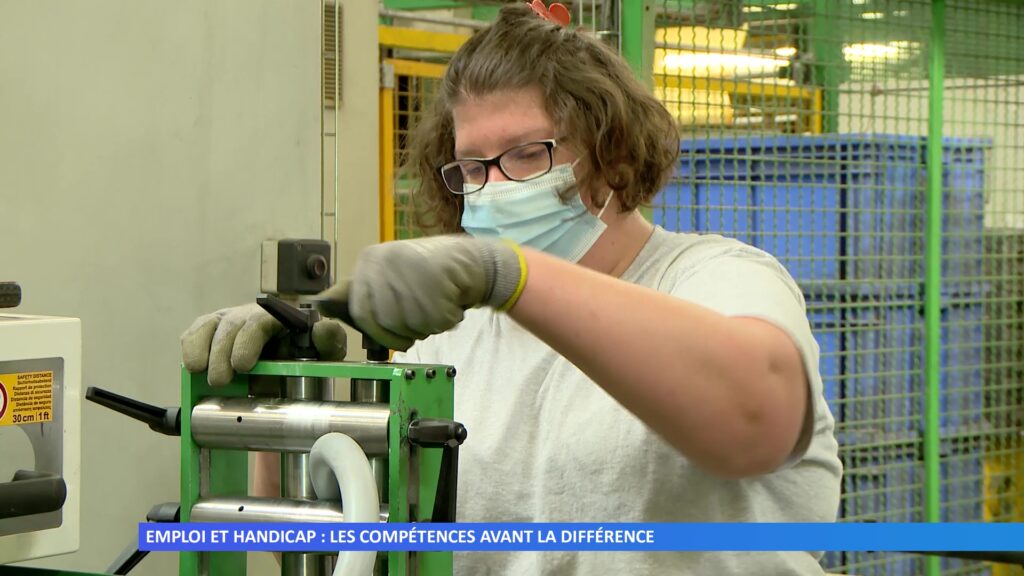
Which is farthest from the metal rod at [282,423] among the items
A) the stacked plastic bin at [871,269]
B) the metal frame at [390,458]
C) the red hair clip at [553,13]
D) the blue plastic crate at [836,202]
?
the stacked plastic bin at [871,269]

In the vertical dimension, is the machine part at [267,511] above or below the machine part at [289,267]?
below

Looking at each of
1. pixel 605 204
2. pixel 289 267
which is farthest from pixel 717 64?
pixel 605 204

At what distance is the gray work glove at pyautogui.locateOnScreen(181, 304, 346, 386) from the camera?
1173mm

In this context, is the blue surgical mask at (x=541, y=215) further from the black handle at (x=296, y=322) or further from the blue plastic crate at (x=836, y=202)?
the blue plastic crate at (x=836, y=202)

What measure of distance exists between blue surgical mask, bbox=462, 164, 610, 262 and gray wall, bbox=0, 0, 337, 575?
2.11ft

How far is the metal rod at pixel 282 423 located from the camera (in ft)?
3.48

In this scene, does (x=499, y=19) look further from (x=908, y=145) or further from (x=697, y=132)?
(x=908, y=145)

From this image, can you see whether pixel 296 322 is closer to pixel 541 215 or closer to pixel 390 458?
pixel 390 458

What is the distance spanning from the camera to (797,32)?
3146 mm

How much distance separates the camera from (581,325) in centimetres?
107

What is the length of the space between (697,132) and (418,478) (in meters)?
2.08

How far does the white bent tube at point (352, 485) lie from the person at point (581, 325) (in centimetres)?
12

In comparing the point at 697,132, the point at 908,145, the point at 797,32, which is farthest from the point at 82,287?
the point at 908,145

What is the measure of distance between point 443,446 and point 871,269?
245 centimetres
